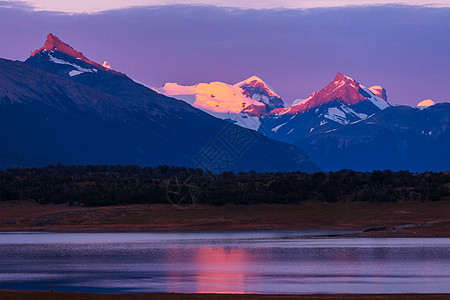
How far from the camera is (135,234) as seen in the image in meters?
110

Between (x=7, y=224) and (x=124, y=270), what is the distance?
65932 mm

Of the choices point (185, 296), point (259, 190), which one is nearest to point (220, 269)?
point (185, 296)

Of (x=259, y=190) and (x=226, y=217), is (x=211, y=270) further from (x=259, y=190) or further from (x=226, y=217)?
(x=259, y=190)

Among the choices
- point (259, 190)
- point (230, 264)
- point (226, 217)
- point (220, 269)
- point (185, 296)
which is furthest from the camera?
point (259, 190)

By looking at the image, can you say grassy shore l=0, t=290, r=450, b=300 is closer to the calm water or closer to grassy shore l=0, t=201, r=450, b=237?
the calm water

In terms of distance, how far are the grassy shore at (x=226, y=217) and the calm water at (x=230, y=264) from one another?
16.9 m

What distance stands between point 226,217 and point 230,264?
57446 millimetres

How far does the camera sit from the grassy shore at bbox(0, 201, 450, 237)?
370ft

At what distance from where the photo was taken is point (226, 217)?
122 metres

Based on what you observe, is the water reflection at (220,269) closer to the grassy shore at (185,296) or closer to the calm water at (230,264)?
the calm water at (230,264)

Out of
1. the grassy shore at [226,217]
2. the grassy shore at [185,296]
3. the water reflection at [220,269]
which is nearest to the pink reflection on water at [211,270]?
the water reflection at [220,269]

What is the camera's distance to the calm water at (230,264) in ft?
167

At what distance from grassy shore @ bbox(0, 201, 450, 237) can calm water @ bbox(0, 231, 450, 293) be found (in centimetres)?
1690

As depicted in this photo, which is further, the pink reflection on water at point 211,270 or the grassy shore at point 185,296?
the pink reflection on water at point 211,270
